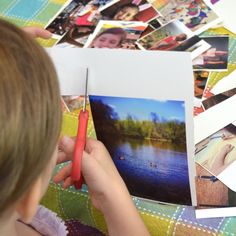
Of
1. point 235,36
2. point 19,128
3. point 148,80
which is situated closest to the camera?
point 19,128

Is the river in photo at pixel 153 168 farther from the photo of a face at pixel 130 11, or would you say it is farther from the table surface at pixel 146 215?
the photo of a face at pixel 130 11

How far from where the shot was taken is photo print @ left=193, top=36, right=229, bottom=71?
3.23 feet

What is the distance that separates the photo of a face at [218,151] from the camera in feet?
2.71

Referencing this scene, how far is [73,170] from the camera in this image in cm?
72

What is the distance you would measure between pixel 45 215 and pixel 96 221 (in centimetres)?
9

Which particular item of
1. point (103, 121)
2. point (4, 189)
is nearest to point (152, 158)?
point (103, 121)

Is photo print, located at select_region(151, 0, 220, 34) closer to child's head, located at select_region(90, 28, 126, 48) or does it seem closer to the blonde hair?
child's head, located at select_region(90, 28, 126, 48)

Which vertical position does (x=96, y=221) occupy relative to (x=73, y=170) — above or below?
below

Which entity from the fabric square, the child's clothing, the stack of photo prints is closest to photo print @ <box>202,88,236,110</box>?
the stack of photo prints

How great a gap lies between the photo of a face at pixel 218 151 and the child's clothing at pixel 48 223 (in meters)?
0.26

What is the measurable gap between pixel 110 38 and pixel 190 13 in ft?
0.66

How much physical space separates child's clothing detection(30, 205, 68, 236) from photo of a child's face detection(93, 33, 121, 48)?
40cm

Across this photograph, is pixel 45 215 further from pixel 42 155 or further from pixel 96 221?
pixel 42 155

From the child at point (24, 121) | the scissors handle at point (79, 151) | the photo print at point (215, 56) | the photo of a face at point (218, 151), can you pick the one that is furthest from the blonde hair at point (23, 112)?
the photo print at point (215, 56)
